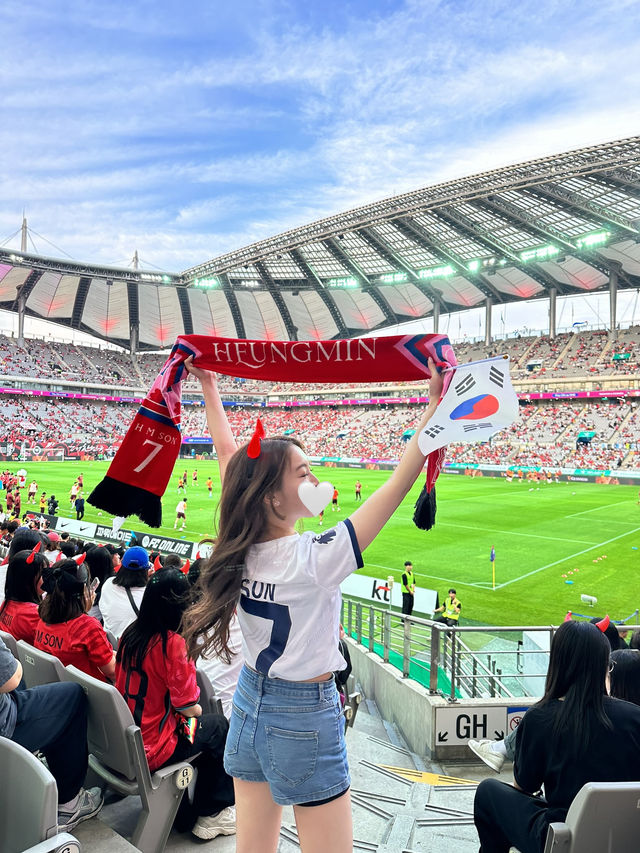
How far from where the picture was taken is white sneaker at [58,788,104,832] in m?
2.98

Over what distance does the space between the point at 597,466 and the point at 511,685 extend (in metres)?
41.8

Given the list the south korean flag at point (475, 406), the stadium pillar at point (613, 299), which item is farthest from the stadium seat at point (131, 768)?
the stadium pillar at point (613, 299)

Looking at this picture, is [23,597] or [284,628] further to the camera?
[23,597]

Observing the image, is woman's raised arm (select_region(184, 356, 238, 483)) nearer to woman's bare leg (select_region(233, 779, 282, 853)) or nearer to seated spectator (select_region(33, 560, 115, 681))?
woman's bare leg (select_region(233, 779, 282, 853))

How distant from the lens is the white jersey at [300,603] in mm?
2062

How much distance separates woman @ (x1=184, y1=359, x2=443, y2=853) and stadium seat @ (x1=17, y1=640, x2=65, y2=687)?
74.4 inches

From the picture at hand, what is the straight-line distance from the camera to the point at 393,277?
60656 mm

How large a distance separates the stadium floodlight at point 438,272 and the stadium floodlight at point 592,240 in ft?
39.9

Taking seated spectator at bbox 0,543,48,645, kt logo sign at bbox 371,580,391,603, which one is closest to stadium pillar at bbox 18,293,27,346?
kt logo sign at bbox 371,580,391,603

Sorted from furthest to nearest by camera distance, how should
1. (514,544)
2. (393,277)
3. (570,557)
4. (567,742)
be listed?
(393,277)
(514,544)
(570,557)
(567,742)

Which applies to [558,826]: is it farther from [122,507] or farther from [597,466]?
[597,466]

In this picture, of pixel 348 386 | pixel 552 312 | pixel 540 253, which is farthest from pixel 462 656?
pixel 348 386

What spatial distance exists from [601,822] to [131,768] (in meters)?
2.43

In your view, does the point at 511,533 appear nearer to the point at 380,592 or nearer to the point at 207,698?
the point at 380,592
